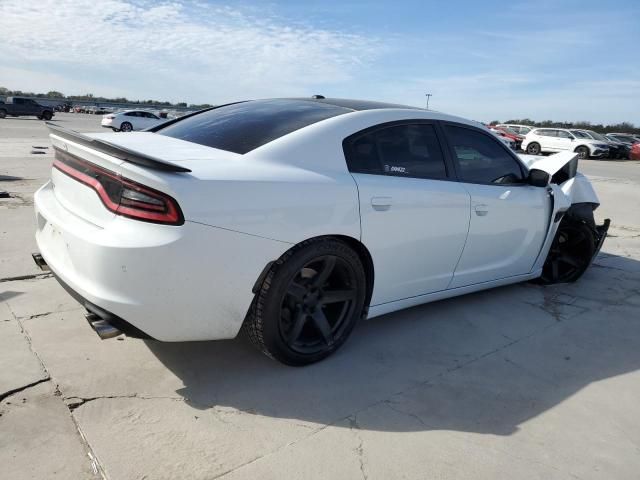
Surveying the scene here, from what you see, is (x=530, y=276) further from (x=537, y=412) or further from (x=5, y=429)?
(x=5, y=429)

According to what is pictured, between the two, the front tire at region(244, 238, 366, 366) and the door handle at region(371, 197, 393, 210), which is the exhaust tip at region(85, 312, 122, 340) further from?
the door handle at region(371, 197, 393, 210)

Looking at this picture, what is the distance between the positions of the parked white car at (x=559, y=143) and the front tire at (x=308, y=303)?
27.8 meters

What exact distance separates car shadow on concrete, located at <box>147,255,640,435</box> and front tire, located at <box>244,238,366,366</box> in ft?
0.49

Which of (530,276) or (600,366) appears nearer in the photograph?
(600,366)

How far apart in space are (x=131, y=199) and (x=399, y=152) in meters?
1.73

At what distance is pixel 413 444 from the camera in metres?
2.42

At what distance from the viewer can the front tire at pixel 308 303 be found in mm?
2732

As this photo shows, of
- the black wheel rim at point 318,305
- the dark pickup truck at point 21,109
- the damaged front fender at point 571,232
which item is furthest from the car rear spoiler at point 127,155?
the dark pickup truck at point 21,109

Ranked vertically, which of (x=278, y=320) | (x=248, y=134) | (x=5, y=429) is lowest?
(x=5, y=429)

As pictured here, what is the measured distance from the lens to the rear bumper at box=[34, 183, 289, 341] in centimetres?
235

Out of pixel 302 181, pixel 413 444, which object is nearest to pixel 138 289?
pixel 302 181

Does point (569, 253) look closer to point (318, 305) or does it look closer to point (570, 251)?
point (570, 251)

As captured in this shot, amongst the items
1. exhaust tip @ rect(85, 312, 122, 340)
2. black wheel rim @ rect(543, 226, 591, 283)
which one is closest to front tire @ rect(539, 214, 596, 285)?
black wheel rim @ rect(543, 226, 591, 283)

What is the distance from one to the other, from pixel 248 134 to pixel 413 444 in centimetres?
192
